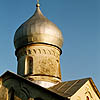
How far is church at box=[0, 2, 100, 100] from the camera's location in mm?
14438

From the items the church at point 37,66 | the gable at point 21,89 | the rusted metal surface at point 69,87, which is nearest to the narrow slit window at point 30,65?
the church at point 37,66

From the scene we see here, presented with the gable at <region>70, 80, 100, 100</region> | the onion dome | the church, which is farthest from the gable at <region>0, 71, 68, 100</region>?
the onion dome

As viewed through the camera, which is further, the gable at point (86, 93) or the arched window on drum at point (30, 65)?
the arched window on drum at point (30, 65)

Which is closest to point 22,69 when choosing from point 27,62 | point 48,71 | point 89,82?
point 27,62

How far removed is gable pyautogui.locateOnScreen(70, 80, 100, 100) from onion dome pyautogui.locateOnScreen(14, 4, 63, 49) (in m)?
3.78

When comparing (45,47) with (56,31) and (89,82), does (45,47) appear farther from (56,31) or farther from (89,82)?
(89,82)

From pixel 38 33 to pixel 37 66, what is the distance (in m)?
2.07

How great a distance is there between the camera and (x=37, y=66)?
16.6 meters

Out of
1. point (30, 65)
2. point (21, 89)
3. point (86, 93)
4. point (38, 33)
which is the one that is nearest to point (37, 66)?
point (30, 65)

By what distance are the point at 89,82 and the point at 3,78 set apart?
4.61m

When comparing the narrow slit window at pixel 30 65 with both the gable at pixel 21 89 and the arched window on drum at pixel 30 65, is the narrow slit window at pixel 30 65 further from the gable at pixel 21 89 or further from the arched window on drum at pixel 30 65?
the gable at pixel 21 89

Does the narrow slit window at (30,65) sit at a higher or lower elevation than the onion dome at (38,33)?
lower

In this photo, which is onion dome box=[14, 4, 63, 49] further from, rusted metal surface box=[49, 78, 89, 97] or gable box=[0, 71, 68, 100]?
rusted metal surface box=[49, 78, 89, 97]

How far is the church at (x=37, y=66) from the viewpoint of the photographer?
47.4ft
